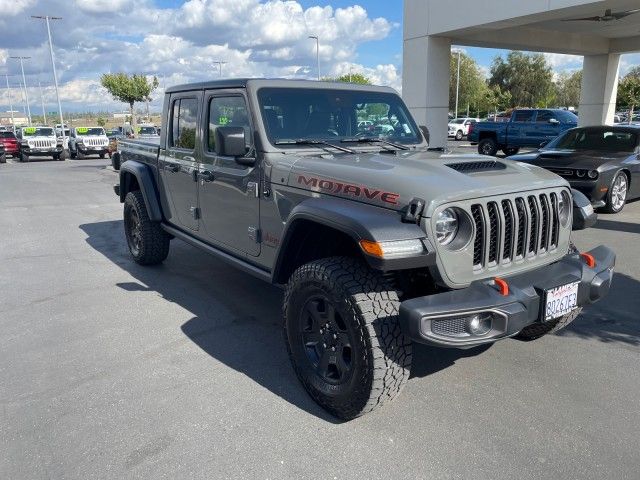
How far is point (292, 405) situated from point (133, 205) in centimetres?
370

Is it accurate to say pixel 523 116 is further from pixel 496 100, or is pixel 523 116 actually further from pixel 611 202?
pixel 496 100

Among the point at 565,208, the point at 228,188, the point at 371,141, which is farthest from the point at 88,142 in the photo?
the point at 565,208

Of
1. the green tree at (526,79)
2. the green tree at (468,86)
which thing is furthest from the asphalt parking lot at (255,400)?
the green tree at (526,79)

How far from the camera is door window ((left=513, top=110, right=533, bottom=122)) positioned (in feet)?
64.7

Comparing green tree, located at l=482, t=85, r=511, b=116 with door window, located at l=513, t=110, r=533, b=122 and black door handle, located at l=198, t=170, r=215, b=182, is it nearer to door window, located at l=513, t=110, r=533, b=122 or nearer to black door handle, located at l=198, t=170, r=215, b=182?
door window, located at l=513, t=110, r=533, b=122

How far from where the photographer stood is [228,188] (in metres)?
4.20

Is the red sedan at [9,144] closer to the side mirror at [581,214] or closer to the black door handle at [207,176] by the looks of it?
the black door handle at [207,176]

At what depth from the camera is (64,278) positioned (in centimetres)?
595

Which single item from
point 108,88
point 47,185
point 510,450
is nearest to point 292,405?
point 510,450

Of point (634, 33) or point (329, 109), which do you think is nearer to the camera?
point (329, 109)

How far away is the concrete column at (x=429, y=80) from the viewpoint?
1316 centimetres

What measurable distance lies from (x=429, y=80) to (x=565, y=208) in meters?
10.5

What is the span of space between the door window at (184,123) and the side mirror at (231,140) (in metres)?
1.16

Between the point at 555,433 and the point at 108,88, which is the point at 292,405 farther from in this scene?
the point at 108,88
